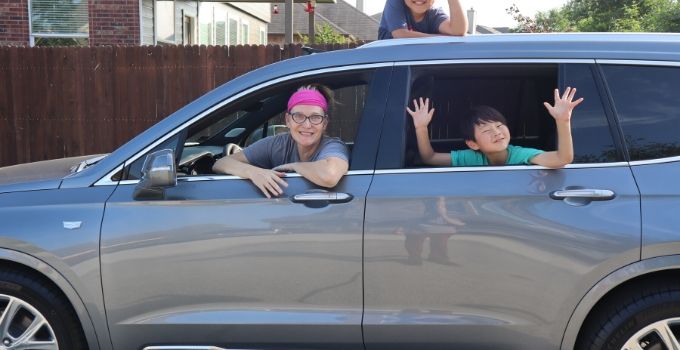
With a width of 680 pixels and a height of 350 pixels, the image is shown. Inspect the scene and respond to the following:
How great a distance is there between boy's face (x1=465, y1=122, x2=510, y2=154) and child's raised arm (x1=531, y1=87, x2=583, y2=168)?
23 centimetres

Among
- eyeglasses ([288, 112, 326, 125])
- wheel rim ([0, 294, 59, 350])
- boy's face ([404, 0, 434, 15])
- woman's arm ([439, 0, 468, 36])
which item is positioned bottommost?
wheel rim ([0, 294, 59, 350])

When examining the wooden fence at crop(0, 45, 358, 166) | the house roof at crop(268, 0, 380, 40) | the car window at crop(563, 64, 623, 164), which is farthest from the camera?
the house roof at crop(268, 0, 380, 40)

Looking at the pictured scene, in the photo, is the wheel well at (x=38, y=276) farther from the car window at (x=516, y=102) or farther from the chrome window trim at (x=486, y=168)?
the car window at (x=516, y=102)

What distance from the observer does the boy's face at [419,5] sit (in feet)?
12.7

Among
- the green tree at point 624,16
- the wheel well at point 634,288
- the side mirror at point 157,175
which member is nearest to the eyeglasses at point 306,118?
the side mirror at point 157,175

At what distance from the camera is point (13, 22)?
10.8 meters

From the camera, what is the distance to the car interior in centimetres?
281

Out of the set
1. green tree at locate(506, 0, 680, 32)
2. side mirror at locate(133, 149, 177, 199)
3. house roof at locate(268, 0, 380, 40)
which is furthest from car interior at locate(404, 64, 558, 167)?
house roof at locate(268, 0, 380, 40)

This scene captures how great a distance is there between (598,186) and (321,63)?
136cm

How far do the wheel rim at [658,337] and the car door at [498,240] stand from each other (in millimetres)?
306

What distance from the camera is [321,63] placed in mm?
2812

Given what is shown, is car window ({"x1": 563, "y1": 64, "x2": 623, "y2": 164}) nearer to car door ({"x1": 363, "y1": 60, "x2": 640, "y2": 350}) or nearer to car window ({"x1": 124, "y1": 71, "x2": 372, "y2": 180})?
car door ({"x1": 363, "y1": 60, "x2": 640, "y2": 350})

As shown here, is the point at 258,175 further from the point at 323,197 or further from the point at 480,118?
the point at 480,118

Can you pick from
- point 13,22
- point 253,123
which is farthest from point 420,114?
point 13,22
